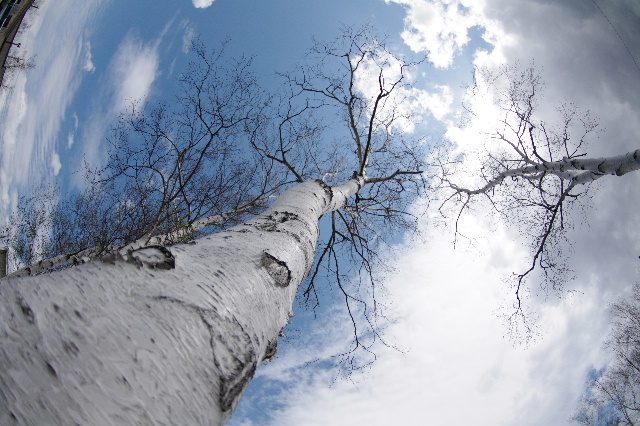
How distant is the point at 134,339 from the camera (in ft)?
1.83

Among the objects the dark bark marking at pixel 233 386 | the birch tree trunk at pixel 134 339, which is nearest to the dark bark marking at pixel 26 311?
the birch tree trunk at pixel 134 339

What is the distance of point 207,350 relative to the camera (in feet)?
2.14

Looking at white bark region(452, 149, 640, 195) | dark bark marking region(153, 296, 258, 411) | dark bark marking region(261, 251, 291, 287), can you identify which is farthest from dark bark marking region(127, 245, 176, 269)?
white bark region(452, 149, 640, 195)

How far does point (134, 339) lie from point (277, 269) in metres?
0.59

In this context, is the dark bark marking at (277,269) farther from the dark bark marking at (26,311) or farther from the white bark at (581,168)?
the white bark at (581,168)

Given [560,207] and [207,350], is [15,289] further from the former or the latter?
[560,207]

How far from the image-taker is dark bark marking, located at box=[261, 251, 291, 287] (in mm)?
1089

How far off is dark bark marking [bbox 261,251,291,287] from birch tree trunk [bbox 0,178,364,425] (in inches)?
3.6

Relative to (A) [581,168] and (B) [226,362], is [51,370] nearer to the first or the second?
(B) [226,362]

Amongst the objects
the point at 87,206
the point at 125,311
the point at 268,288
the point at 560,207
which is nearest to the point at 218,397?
the point at 125,311

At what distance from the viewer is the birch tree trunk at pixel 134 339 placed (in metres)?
0.43

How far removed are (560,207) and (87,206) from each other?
29.8ft

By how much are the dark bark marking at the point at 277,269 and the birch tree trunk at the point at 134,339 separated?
0.09m

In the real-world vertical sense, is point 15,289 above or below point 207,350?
above
